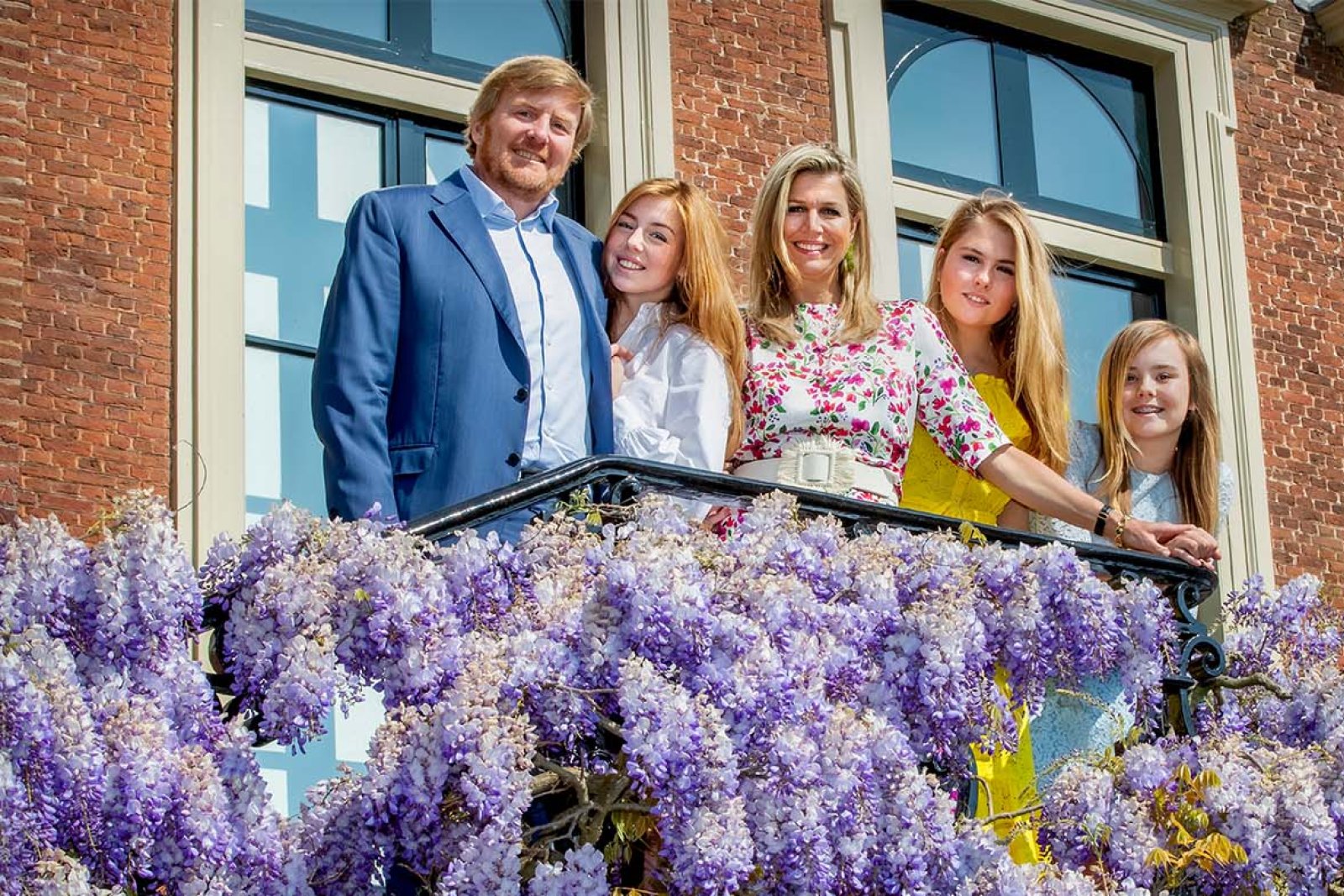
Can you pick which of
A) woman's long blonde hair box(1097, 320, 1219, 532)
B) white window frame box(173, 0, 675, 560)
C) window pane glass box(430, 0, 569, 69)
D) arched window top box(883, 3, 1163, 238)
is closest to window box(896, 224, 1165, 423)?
arched window top box(883, 3, 1163, 238)

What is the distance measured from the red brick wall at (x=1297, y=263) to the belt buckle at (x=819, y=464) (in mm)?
6751

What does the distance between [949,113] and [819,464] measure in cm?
652

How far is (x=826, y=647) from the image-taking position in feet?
19.9

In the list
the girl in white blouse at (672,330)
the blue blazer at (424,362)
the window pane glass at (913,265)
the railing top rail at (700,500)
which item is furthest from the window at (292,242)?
the railing top rail at (700,500)

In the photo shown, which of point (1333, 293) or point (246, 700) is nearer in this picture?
point (246, 700)

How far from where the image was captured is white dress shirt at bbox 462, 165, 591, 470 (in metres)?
6.69

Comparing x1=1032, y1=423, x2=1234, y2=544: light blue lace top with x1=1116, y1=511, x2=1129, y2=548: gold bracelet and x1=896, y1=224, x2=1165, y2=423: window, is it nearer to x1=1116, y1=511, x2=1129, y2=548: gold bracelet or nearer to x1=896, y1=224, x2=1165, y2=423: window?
x1=1116, y1=511, x2=1129, y2=548: gold bracelet

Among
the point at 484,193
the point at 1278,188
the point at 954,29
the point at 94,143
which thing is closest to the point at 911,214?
the point at 954,29

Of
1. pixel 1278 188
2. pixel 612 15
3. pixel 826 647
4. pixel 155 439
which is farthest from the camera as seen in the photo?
pixel 1278 188

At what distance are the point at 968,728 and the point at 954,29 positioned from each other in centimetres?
764

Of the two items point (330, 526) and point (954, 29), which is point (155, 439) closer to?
point (330, 526)

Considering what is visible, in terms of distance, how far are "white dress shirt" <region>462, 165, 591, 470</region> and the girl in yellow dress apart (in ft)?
4.35

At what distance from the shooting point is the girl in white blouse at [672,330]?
6.91 m

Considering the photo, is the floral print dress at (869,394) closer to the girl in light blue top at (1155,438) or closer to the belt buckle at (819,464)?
the belt buckle at (819,464)
